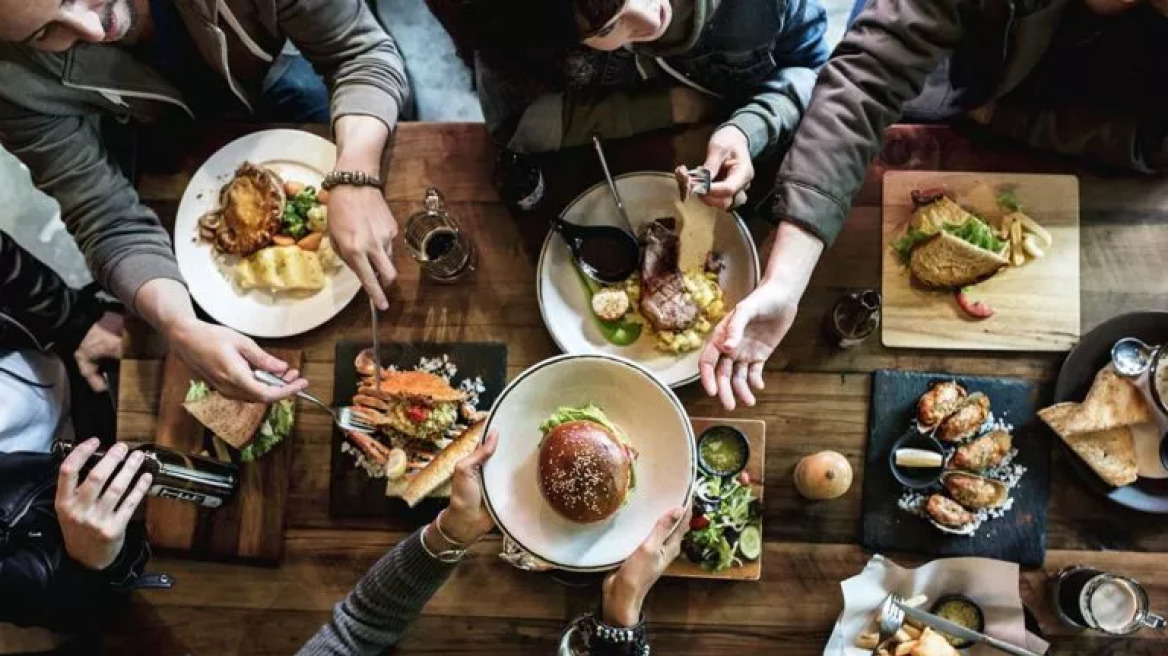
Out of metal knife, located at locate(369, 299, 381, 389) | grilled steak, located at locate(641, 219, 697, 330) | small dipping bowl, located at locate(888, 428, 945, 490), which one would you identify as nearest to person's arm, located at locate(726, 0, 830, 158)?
grilled steak, located at locate(641, 219, 697, 330)

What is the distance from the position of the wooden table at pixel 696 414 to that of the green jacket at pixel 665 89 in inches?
4.1

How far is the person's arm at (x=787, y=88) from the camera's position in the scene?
6.19 ft

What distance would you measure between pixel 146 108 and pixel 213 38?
28 cm

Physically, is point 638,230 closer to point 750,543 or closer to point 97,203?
point 750,543

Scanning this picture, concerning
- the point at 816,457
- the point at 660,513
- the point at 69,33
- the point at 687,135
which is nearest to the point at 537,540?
the point at 660,513

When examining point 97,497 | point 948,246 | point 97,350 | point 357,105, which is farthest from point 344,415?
point 948,246

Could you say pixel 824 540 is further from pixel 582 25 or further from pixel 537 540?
pixel 582 25

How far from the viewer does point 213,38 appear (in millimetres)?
1934

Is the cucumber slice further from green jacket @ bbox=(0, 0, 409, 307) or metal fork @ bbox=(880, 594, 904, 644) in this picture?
green jacket @ bbox=(0, 0, 409, 307)

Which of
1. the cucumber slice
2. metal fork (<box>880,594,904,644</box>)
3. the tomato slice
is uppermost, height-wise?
the tomato slice

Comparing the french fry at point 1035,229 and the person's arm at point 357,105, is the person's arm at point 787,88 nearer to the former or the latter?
the french fry at point 1035,229

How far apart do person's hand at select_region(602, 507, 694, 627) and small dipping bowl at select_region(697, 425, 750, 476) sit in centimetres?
23

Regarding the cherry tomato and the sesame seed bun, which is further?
the cherry tomato

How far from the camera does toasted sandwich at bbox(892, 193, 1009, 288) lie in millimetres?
1882
